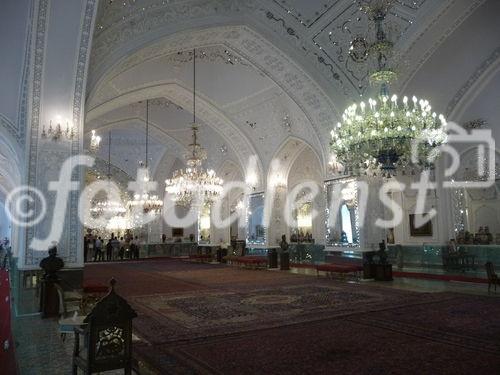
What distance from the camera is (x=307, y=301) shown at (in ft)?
19.5

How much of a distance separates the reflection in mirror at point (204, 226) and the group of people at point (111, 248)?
2.93 metres

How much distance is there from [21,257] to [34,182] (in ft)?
3.66

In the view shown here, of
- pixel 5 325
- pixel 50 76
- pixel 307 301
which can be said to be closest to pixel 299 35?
pixel 50 76

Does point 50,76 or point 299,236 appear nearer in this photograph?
point 50,76

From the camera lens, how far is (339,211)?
994 centimetres

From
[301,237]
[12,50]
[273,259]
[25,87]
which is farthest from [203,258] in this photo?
[12,50]

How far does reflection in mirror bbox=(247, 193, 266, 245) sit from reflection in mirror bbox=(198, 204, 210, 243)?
2.93 m

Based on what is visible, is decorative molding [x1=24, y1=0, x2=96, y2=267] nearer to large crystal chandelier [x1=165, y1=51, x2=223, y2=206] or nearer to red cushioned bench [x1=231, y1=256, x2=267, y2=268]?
large crystal chandelier [x1=165, y1=51, x2=223, y2=206]

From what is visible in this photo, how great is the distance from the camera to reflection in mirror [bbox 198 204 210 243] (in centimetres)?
1606

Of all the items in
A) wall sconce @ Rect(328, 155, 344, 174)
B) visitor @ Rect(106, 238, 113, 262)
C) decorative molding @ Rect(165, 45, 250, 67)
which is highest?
decorative molding @ Rect(165, 45, 250, 67)

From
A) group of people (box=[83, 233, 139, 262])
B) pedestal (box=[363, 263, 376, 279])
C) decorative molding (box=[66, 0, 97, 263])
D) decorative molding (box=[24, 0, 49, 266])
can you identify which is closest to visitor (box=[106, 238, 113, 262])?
group of people (box=[83, 233, 139, 262])

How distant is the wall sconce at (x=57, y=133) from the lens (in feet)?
21.4

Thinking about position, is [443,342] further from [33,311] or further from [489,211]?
[489,211]

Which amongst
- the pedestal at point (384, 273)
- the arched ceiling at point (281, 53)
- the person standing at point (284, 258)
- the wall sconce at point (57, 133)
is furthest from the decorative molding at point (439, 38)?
the wall sconce at point (57, 133)
